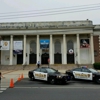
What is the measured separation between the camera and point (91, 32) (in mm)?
51000

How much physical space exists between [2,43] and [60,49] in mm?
17749

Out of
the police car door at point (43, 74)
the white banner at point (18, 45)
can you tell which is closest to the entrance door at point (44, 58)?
the white banner at point (18, 45)

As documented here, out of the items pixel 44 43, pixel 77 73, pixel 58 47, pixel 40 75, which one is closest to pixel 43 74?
pixel 40 75

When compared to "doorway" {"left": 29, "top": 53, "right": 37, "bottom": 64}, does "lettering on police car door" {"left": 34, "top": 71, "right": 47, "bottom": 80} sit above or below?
below

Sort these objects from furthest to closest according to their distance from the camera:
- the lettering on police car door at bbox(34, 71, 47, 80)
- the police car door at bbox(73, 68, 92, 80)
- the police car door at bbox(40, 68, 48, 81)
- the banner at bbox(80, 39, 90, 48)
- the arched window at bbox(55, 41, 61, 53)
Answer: the arched window at bbox(55, 41, 61, 53) → the banner at bbox(80, 39, 90, 48) → the police car door at bbox(73, 68, 92, 80) → the lettering on police car door at bbox(34, 71, 47, 80) → the police car door at bbox(40, 68, 48, 81)

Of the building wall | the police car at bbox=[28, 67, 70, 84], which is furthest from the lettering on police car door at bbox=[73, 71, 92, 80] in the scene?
the building wall

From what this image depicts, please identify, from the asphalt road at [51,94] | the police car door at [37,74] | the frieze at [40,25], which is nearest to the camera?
the asphalt road at [51,94]

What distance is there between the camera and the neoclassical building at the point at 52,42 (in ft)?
168

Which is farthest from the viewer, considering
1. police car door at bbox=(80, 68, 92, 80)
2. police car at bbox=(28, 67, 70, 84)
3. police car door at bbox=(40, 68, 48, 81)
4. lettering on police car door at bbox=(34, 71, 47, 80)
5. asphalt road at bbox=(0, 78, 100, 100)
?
police car door at bbox=(80, 68, 92, 80)

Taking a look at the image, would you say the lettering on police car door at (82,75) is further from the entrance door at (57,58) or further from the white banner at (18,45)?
the entrance door at (57,58)

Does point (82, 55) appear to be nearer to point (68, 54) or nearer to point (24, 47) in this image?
point (68, 54)

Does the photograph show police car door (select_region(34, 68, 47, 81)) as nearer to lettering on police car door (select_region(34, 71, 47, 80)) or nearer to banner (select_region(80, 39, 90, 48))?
lettering on police car door (select_region(34, 71, 47, 80))

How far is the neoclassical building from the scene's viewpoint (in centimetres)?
5131

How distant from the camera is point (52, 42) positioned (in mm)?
54688
